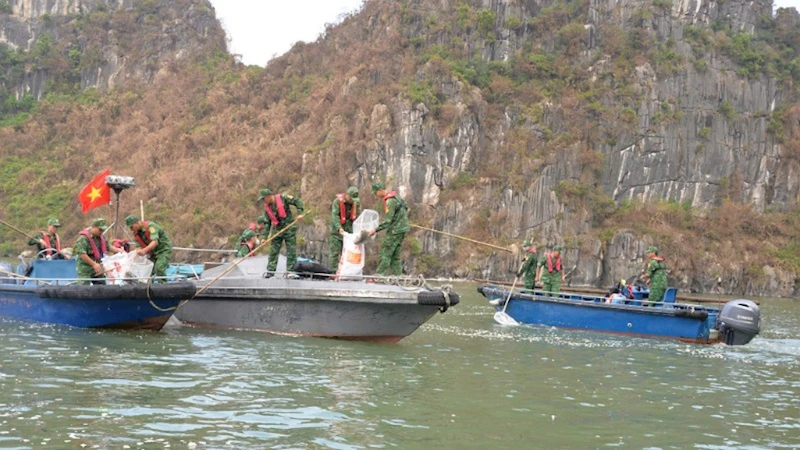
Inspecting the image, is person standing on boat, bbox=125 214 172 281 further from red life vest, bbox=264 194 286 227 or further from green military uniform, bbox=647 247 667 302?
green military uniform, bbox=647 247 667 302

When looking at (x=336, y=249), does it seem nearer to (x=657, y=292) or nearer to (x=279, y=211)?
(x=279, y=211)

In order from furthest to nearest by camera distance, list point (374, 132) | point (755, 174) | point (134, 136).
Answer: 1. point (134, 136)
2. point (755, 174)
3. point (374, 132)

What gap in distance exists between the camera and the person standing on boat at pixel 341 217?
16531 millimetres

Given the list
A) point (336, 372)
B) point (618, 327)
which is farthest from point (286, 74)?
point (336, 372)

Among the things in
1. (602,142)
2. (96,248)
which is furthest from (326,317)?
(602,142)

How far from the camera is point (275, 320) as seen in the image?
16.2 metres

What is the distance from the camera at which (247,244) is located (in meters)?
19.3

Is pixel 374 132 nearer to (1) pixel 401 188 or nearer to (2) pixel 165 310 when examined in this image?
(1) pixel 401 188

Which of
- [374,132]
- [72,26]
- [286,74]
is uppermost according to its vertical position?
[72,26]

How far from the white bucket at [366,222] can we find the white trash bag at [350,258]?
150mm

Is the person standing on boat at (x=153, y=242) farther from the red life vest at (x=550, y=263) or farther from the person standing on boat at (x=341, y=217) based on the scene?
the red life vest at (x=550, y=263)

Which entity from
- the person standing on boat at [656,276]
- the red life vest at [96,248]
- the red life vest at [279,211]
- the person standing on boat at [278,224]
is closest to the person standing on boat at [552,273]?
the person standing on boat at [656,276]

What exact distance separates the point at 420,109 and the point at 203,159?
20242 millimetres

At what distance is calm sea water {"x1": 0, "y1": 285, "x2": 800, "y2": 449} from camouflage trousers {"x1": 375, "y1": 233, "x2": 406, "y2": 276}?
1.47 meters
